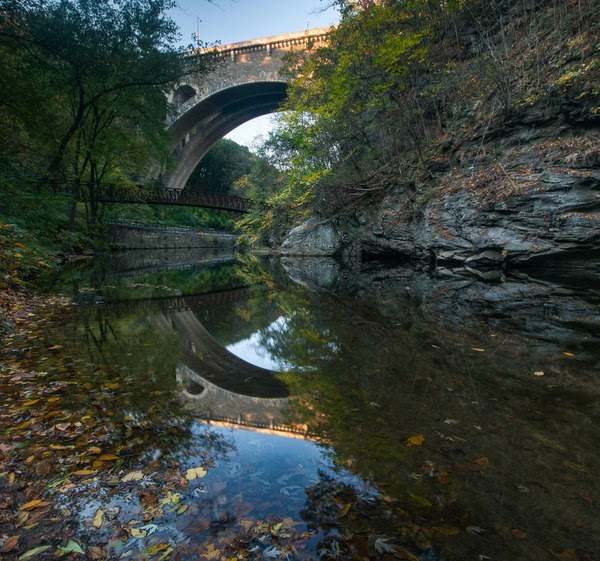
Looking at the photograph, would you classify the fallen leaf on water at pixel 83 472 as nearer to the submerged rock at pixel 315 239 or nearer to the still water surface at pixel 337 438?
the still water surface at pixel 337 438

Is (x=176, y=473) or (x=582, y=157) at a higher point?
(x=582, y=157)

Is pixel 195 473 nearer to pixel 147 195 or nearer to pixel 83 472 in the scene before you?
pixel 83 472

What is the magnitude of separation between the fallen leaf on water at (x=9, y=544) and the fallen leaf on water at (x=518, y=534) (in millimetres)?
1727

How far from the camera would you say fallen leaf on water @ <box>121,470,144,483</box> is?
1556mm

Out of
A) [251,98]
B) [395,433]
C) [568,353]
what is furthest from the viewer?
[251,98]

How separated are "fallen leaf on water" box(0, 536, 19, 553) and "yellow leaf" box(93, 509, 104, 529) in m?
0.23

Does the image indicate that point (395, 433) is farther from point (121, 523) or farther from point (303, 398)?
point (121, 523)

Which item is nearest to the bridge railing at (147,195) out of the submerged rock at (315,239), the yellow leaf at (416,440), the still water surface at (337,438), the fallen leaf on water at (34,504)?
the submerged rock at (315,239)

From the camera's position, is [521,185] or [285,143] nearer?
[521,185]

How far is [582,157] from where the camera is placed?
708cm

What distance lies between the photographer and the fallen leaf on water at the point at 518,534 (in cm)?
123

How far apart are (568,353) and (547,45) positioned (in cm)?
953

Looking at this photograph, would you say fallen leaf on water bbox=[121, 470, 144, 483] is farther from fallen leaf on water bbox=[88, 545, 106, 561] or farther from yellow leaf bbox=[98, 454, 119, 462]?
fallen leaf on water bbox=[88, 545, 106, 561]

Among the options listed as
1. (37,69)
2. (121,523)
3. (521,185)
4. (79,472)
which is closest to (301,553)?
(121,523)
